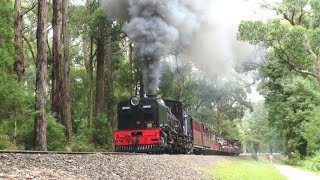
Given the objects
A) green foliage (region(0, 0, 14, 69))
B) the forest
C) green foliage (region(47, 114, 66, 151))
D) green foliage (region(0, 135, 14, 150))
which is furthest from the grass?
green foliage (region(0, 0, 14, 69))

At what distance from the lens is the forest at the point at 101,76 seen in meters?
13.6

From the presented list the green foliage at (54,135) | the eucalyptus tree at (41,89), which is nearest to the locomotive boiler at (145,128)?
the green foliage at (54,135)

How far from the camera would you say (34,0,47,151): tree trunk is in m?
12.5

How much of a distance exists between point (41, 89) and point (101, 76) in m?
9.97

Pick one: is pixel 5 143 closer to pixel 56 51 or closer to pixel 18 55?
pixel 56 51

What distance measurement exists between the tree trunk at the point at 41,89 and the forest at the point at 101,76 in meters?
0.03

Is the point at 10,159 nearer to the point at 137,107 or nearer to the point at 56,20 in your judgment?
the point at 137,107

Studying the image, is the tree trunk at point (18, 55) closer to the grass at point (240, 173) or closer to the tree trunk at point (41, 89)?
the tree trunk at point (41, 89)

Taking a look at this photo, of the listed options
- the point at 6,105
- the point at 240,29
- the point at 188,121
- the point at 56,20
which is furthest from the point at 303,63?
the point at 6,105

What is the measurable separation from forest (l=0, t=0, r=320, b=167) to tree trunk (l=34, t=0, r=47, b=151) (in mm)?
34

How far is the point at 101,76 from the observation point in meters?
22.9

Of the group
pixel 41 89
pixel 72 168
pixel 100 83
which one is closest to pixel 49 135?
pixel 41 89

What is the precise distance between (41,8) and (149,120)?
6.06 m

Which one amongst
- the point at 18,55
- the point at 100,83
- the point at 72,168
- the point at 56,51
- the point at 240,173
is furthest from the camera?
the point at 100,83
